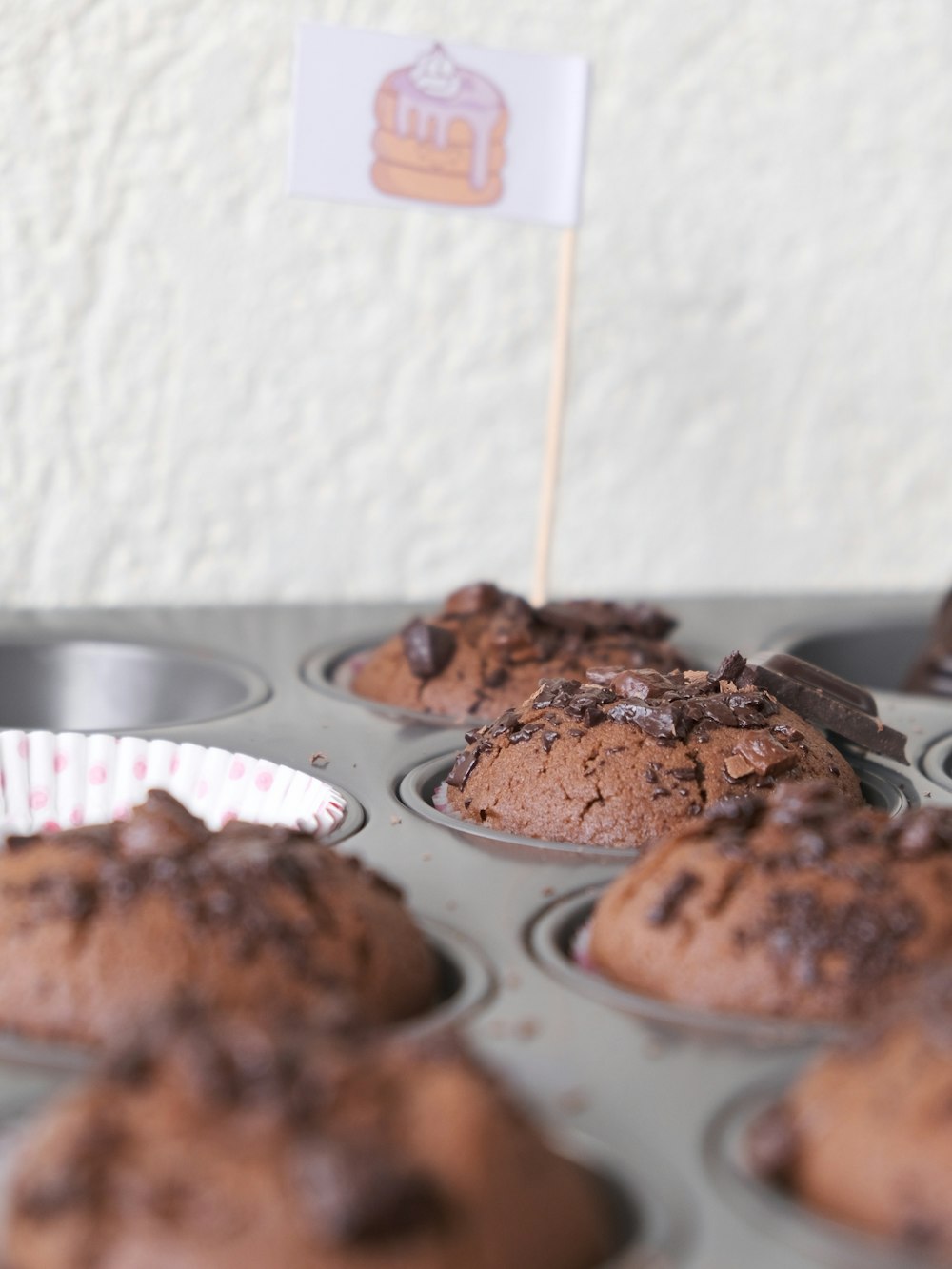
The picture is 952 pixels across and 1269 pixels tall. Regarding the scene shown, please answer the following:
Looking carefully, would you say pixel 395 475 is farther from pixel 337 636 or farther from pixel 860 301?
pixel 860 301

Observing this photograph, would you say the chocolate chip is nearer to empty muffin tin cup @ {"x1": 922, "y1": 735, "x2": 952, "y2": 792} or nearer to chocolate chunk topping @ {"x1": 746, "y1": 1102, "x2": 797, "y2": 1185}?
empty muffin tin cup @ {"x1": 922, "y1": 735, "x2": 952, "y2": 792}

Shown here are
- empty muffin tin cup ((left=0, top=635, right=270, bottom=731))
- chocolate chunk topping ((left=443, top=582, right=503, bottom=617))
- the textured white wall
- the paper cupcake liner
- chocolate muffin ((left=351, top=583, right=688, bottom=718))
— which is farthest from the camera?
the textured white wall

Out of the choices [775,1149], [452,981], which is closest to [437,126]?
[452,981]

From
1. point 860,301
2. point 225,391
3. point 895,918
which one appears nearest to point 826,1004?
point 895,918

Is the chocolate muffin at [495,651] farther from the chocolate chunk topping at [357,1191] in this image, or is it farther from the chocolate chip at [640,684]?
the chocolate chunk topping at [357,1191]

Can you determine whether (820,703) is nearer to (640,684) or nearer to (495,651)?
(640,684)

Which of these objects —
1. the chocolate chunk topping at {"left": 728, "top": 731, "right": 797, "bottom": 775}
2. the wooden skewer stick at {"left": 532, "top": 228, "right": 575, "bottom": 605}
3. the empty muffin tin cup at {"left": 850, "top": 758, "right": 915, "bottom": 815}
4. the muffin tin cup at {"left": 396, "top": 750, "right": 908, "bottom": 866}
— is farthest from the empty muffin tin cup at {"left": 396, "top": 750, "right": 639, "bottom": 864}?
the wooden skewer stick at {"left": 532, "top": 228, "right": 575, "bottom": 605}
